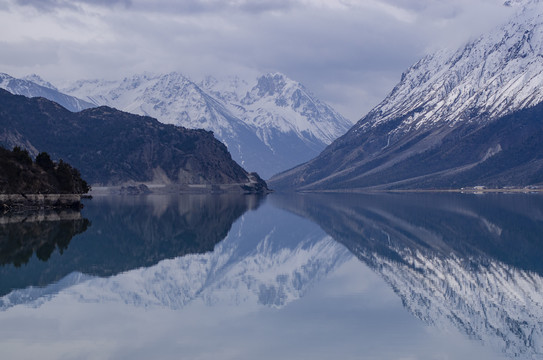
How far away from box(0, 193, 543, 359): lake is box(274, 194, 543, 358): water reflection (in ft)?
0.51

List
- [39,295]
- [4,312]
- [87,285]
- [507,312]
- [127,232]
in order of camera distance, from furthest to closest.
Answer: [127,232], [87,285], [39,295], [507,312], [4,312]

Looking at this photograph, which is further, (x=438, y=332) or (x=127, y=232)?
(x=127, y=232)

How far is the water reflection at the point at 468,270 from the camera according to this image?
38062mm

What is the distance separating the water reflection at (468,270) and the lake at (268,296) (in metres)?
0.15

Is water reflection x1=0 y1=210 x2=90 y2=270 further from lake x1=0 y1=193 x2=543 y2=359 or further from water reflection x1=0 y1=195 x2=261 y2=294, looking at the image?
lake x1=0 y1=193 x2=543 y2=359

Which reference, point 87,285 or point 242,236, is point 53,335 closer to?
point 87,285

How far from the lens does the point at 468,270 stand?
2336 inches

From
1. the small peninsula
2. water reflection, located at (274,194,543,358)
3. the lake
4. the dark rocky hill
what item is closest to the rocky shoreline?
the small peninsula

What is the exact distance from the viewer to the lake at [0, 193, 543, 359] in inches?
1303

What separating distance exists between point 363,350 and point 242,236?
6239 cm

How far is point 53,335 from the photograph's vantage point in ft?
113

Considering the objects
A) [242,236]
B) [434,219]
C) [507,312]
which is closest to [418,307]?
[507,312]

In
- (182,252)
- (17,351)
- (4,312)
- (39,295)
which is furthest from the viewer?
(182,252)

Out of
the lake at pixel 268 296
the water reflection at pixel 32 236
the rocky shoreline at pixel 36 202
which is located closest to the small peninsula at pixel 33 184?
the rocky shoreline at pixel 36 202
